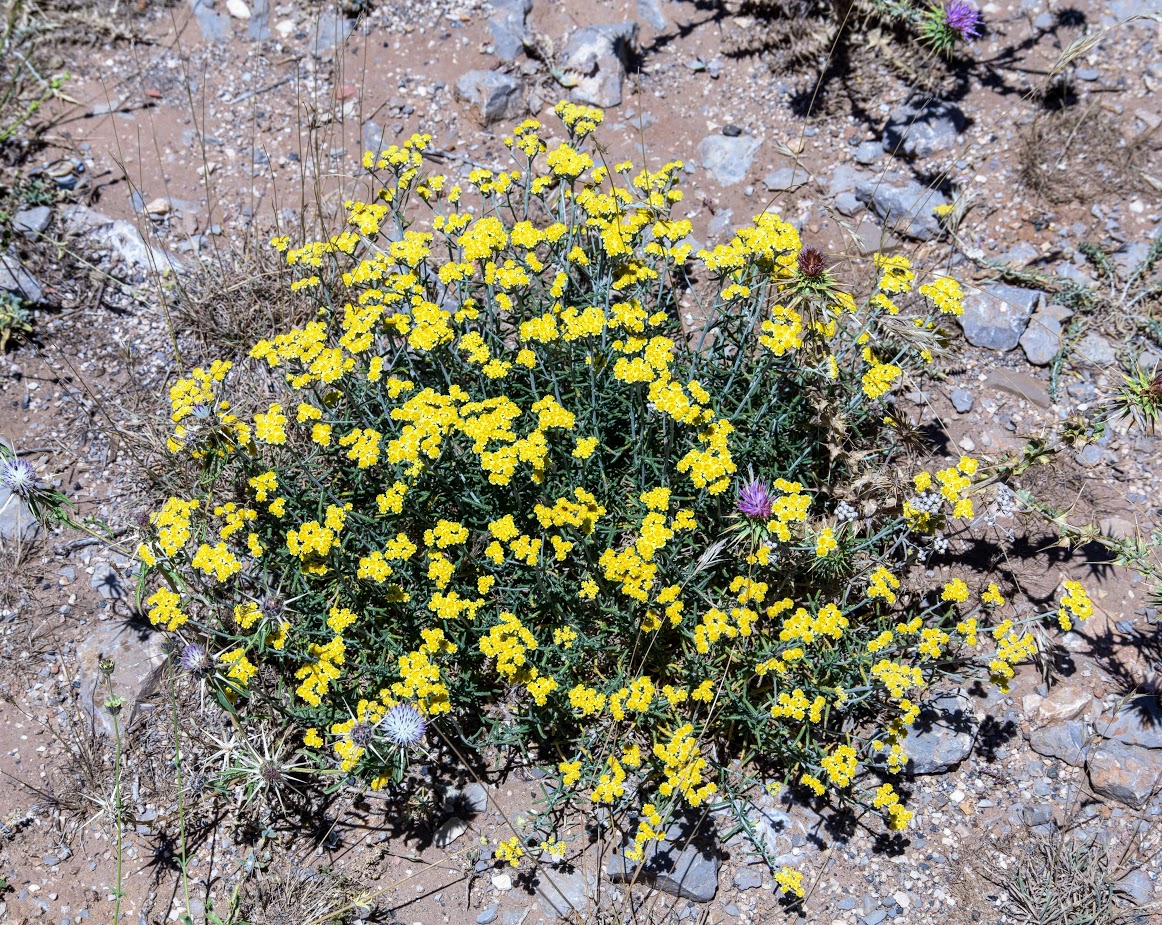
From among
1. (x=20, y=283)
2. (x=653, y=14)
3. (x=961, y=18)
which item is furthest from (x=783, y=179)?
(x=20, y=283)

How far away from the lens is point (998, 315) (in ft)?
18.5

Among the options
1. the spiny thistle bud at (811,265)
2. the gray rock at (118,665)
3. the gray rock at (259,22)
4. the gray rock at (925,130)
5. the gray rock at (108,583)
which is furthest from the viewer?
the gray rock at (259,22)

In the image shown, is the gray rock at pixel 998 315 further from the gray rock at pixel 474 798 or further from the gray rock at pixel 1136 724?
Result: the gray rock at pixel 474 798

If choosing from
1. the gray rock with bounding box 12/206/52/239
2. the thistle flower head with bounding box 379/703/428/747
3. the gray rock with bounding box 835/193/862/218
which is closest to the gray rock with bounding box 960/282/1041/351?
the gray rock with bounding box 835/193/862/218

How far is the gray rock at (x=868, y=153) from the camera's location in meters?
6.36

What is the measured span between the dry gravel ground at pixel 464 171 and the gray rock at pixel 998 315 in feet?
0.08

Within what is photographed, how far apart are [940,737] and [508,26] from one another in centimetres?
608

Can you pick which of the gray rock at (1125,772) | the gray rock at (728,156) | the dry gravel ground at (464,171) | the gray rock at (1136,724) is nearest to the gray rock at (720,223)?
the dry gravel ground at (464,171)

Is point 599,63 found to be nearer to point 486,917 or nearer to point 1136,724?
point 1136,724

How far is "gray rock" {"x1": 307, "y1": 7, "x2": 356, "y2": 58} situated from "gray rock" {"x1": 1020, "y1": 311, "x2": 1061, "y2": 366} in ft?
18.9

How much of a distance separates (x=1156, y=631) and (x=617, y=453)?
3.04m

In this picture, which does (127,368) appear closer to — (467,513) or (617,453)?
(467,513)

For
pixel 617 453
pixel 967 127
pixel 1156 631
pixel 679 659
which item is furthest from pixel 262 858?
pixel 967 127

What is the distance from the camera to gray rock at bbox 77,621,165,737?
16.1ft
